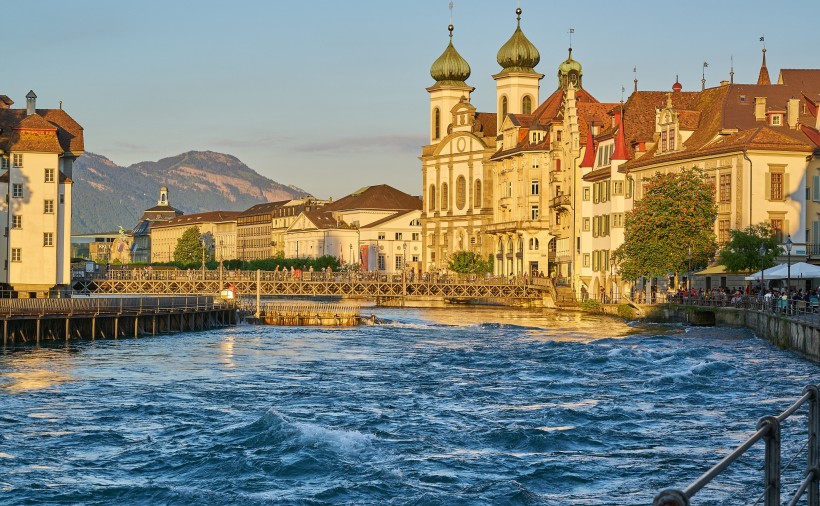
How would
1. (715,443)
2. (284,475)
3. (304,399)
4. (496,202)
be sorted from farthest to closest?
(496,202) < (304,399) < (715,443) < (284,475)

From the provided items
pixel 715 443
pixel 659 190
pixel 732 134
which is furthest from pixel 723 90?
pixel 715 443

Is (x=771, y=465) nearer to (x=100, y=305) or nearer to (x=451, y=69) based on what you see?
(x=100, y=305)

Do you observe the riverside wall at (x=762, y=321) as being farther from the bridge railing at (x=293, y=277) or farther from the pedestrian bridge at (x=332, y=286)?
the bridge railing at (x=293, y=277)

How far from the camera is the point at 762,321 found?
6744 cm

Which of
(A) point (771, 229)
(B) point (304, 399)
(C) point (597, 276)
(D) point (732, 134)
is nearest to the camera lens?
(B) point (304, 399)

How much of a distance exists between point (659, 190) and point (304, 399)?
51387 millimetres

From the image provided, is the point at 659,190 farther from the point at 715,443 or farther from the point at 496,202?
the point at 496,202

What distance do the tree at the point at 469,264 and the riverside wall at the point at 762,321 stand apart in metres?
70.6

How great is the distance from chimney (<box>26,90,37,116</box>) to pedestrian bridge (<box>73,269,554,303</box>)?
20.5 metres

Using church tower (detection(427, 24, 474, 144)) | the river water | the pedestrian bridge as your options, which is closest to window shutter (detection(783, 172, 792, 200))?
the river water

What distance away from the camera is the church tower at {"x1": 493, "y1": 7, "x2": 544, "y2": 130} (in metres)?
177

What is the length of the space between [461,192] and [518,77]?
1645 centimetres

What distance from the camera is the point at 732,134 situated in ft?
305

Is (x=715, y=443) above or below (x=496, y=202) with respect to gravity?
below
